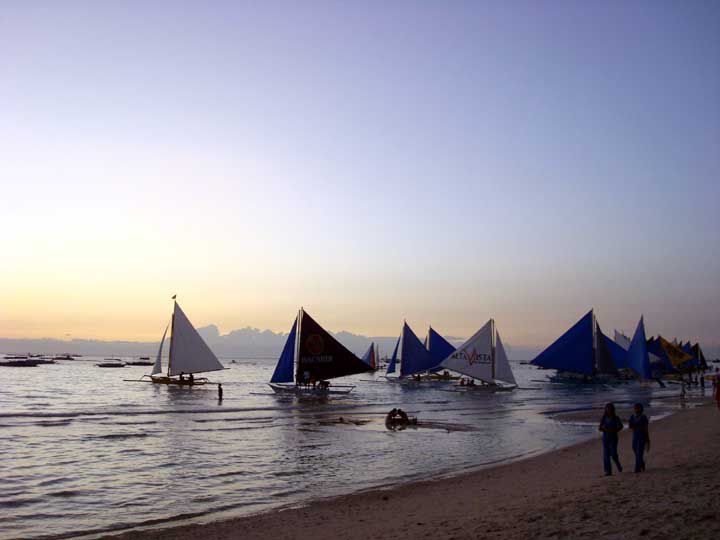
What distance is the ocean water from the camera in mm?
16062

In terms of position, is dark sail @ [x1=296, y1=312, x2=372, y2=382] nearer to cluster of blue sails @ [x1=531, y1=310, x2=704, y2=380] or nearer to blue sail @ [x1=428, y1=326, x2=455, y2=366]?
cluster of blue sails @ [x1=531, y1=310, x2=704, y2=380]

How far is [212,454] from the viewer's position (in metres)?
24.8

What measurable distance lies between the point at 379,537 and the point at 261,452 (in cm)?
1574

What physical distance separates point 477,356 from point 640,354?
66.1 feet

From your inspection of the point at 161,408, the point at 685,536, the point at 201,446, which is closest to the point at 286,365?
the point at 161,408

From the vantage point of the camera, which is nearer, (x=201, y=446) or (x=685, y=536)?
(x=685, y=536)

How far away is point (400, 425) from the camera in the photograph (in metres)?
34.6

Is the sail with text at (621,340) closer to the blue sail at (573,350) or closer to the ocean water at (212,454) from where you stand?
the blue sail at (573,350)

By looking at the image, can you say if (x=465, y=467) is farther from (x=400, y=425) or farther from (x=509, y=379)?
(x=509, y=379)

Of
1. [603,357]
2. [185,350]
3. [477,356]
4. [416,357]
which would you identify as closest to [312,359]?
[185,350]

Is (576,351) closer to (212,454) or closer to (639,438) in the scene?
(212,454)

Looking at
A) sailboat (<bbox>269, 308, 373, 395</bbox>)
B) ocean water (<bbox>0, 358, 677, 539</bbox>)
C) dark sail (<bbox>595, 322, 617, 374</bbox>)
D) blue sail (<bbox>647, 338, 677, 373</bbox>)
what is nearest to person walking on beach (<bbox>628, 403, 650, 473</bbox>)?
ocean water (<bbox>0, 358, 677, 539</bbox>)

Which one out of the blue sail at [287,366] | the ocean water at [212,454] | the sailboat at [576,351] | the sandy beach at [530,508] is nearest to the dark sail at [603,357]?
the sailboat at [576,351]

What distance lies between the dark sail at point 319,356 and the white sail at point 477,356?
17868 mm
